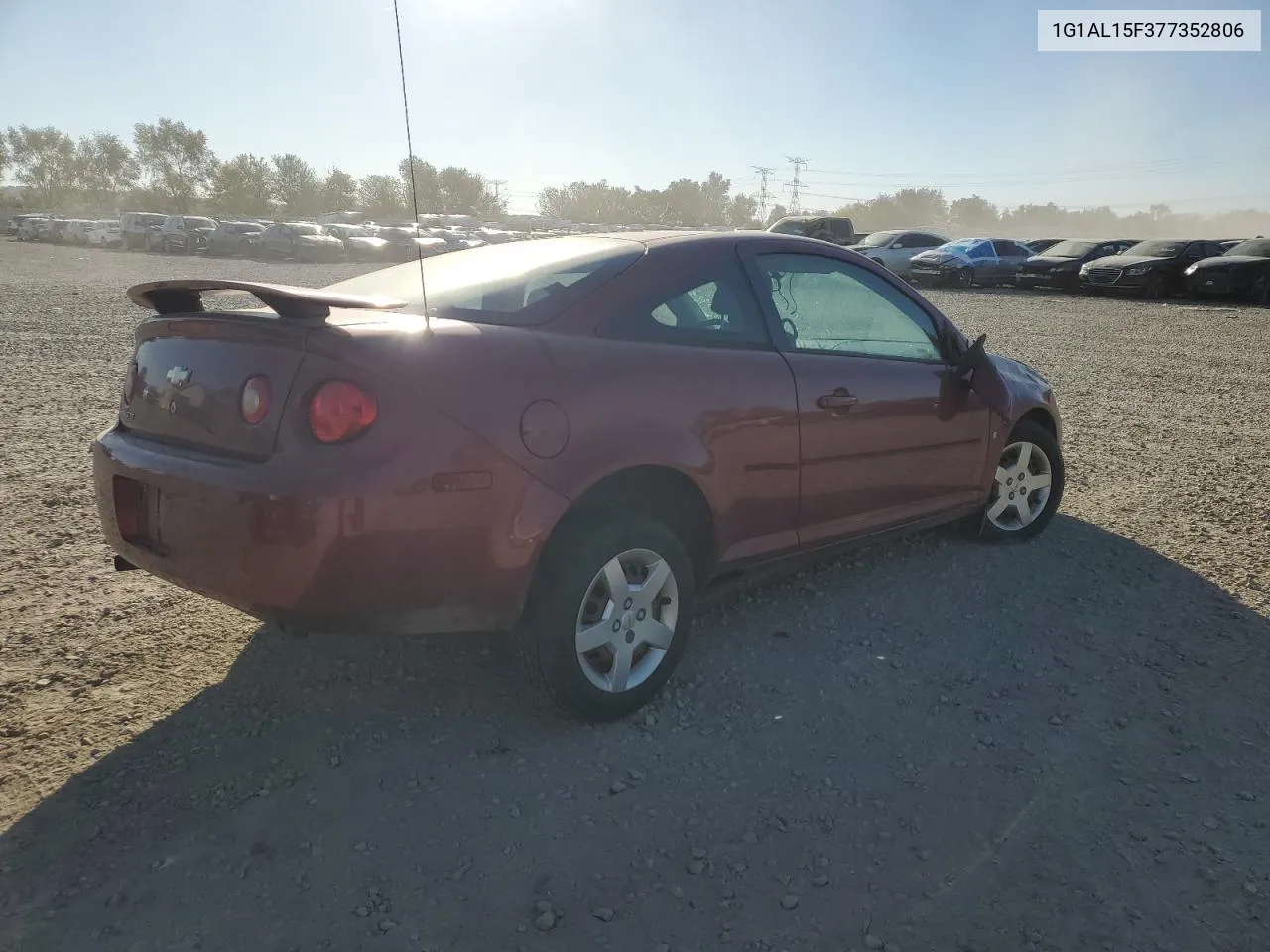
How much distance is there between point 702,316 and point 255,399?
1534 mm

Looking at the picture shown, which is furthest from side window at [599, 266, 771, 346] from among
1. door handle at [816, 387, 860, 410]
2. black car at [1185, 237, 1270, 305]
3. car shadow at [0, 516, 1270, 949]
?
black car at [1185, 237, 1270, 305]

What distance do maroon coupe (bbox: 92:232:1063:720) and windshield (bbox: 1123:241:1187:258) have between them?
21367 millimetres

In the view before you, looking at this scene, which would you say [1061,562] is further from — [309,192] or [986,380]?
[309,192]

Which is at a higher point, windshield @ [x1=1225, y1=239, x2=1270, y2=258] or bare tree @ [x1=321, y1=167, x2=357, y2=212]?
bare tree @ [x1=321, y1=167, x2=357, y2=212]

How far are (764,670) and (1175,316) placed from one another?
681 inches

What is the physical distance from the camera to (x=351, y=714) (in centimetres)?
300

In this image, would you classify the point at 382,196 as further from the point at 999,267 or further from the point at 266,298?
the point at 266,298

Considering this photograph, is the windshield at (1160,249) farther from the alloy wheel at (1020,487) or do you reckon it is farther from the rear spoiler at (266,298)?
the rear spoiler at (266,298)

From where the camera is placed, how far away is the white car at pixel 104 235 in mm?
43719

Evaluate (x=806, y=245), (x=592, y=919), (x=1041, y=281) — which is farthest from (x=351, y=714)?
(x=1041, y=281)

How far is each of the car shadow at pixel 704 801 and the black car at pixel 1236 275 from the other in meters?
19.3

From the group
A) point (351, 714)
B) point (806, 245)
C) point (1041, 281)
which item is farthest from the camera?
point (1041, 281)

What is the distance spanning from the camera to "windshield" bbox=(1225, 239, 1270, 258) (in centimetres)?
1980

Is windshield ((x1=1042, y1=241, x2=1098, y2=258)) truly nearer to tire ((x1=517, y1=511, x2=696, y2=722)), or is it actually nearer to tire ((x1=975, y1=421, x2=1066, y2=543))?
tire ((x1=975, y1=421, x2=1066, y2=543))
